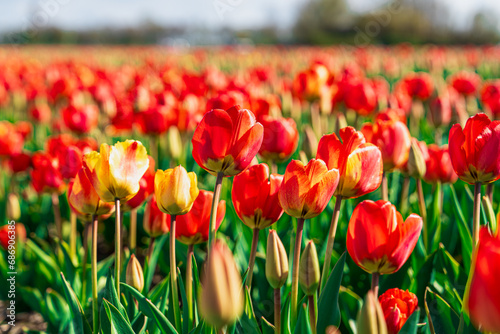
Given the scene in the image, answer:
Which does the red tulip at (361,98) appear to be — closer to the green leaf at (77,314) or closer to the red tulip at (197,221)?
the red tulip at (197,221)

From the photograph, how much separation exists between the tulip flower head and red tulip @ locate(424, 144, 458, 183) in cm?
106

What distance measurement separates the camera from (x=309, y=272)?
2.98 feet

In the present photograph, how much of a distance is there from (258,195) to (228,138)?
157mm

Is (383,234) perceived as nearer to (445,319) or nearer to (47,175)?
(445,319)

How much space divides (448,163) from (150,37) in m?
44.9

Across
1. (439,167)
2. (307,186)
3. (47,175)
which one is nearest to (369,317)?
(307,186)

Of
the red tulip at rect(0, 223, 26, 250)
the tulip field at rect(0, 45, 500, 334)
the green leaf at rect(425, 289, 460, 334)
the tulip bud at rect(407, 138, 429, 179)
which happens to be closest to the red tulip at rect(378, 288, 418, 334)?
the tulip field at rect(0, 45, 500, 334)

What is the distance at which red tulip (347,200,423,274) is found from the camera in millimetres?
869

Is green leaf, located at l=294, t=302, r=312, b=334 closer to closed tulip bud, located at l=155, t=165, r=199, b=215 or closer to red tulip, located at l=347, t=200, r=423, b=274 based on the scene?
red tulip, located at l=347, t=200, r=423, b=274

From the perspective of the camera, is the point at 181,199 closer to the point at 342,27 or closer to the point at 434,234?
the point at 434,234

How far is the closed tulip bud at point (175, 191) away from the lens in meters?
0.96

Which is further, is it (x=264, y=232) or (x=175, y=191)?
(x=264, y=232)

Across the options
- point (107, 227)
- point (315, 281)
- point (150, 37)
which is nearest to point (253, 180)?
point (315, 281)

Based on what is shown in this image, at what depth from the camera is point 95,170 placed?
983mm
